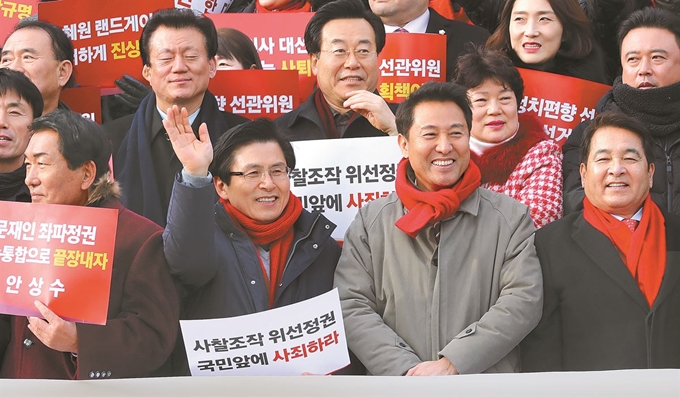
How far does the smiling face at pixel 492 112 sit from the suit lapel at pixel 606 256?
1.88 ft

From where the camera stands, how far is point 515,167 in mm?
4801

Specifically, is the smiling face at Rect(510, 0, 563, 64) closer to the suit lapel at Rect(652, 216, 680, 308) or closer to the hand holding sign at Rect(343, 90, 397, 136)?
the hand holding sign at Rect(343, 90, 397, 136)

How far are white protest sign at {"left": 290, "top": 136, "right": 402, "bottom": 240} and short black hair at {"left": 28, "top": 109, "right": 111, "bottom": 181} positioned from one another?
0.75 metres

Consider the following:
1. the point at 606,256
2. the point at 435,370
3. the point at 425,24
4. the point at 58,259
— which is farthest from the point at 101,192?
the point at 425,24

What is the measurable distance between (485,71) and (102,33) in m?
1.73

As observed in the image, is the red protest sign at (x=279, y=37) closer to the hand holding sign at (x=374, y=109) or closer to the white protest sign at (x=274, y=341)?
the hand holding sign at (x=374, y=109)

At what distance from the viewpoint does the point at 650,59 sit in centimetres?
496

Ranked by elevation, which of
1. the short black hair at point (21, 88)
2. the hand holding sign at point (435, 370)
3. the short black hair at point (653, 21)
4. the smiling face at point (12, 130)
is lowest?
the hand holding sign at point (435, 370)

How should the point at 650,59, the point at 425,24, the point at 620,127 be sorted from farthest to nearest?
the point at 425,24, the point at 650,59, the point at 620,127

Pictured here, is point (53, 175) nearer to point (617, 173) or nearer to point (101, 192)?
point (101, 192)

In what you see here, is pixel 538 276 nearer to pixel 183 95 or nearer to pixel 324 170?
pixel 324 170

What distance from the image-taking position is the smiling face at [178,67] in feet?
16.1

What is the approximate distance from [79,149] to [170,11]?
35.1 inches

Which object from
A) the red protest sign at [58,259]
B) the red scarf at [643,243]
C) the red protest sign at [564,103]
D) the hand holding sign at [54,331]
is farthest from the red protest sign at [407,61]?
the hand holding sign at [54,331]
